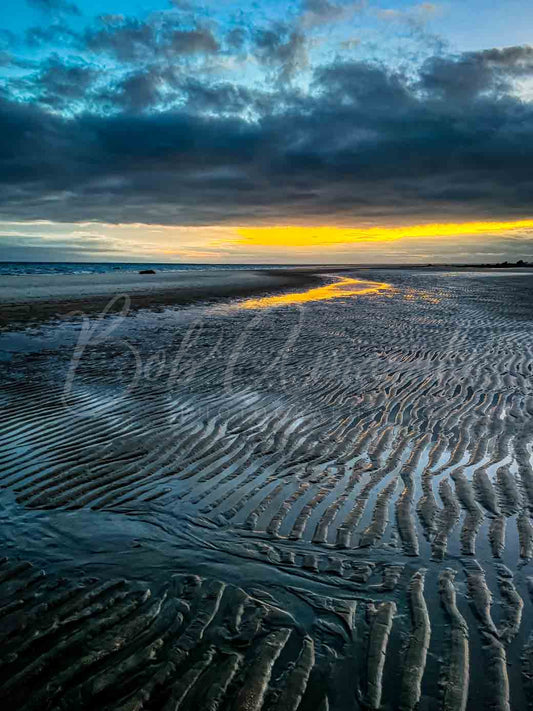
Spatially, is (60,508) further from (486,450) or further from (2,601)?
(486,450)

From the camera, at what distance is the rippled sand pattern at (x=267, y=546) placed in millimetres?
2533

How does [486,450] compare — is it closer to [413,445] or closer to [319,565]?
[413,445]

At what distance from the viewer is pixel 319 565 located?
3.50 meters

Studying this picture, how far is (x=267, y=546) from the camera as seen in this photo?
12.3ft

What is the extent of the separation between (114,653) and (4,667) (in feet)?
1.87

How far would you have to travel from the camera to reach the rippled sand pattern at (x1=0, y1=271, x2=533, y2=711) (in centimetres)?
253

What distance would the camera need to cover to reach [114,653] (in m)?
2.68

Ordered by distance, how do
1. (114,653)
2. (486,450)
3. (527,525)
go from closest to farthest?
1. (114,653)
2. (527,525)
3. (486,450)

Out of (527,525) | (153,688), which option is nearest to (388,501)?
(527,525)

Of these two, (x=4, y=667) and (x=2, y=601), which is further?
(x=2, y=601)

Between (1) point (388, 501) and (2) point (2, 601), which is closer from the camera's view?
(2) point (2, 601)

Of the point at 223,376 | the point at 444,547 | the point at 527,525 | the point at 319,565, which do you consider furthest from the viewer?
the point at 223,376

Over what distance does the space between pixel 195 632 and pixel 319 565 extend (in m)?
→ 1.04

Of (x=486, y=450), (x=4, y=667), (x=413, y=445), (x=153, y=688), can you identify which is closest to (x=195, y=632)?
(x=153, y=688)
